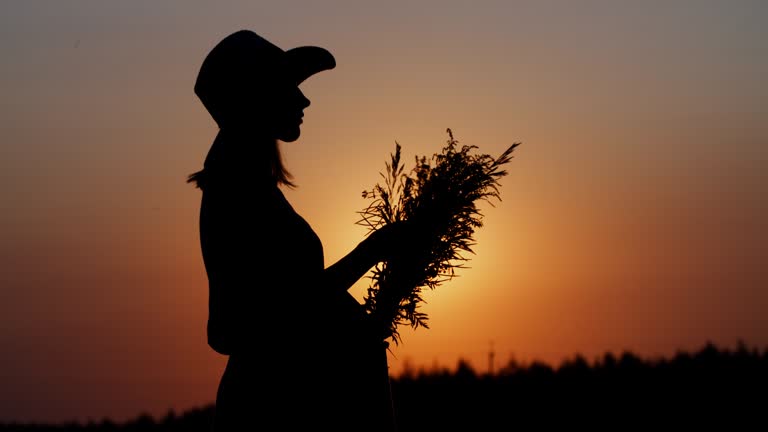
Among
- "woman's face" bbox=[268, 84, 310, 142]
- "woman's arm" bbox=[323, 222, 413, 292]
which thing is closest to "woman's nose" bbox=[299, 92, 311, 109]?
"woman's face" bbox=[268, 84, 310, 142]

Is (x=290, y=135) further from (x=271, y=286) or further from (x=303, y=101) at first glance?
(x=271, y=286)

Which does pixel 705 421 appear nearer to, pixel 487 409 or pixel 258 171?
pixel 487 409

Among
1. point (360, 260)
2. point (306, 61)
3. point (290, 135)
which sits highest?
point (306, 61)

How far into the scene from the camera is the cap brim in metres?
4.66

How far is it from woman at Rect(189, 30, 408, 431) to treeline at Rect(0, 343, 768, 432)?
22.7 ft

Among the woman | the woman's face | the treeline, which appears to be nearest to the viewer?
the woman

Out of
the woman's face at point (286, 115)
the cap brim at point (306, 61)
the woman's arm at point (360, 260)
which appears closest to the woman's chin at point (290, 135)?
the woman's face at point (286, 115)

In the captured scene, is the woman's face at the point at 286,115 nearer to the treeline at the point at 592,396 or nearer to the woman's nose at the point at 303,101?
the woman's nose at the point at 303,101

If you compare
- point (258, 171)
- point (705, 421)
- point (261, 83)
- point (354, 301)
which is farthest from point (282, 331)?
point (705, 421)

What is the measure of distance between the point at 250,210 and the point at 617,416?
24.5 feet

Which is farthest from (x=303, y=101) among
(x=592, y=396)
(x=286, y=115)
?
(x=592, y=396)

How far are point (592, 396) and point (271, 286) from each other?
774 centimetres

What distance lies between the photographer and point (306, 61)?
15.4 feet

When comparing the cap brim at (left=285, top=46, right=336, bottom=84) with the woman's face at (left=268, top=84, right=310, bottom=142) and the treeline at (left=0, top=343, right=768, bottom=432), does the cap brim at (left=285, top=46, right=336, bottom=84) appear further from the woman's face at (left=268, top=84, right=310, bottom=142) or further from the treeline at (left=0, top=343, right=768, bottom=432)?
the treeline at (left=0, top=343, right=768, bottom=432)
